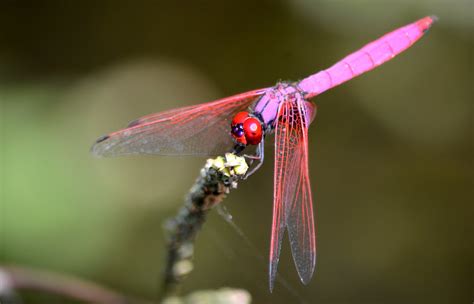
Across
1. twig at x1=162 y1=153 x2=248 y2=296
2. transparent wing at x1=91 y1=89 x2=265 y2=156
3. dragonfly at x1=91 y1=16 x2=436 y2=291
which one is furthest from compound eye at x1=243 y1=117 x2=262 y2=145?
twig at x1=162 y1=153 x2=248 y2=296

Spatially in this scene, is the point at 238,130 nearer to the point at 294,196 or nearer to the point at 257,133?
the point at 257,133

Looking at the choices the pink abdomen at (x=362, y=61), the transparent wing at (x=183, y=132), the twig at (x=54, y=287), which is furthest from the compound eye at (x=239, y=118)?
the twig at (x=54, y=287)

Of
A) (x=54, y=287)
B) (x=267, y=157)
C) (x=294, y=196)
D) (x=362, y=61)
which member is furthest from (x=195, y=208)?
(x=267, y=157)

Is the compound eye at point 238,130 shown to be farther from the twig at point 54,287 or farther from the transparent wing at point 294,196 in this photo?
the twig at point 54,287

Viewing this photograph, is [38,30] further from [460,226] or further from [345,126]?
[460,226]

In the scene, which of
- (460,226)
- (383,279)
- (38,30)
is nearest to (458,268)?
(460,226)
